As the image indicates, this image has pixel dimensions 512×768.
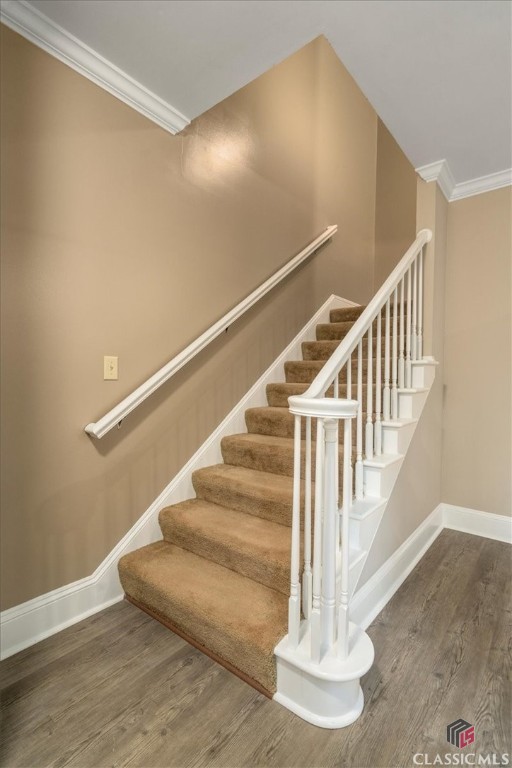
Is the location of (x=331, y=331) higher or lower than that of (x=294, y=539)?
higher

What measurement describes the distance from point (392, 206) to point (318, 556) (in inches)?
158

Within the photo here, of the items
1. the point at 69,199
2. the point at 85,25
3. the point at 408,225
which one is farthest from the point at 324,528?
the point at 408,225

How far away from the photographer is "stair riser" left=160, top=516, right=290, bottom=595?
1.59m

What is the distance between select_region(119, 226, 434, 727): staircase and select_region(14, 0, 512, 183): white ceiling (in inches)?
29.4

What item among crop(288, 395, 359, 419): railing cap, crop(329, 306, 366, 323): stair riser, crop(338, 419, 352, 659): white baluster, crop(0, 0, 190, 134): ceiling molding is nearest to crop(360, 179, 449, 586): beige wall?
crop(338, 419, 352, 659): white baluster

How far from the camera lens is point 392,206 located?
165 inches

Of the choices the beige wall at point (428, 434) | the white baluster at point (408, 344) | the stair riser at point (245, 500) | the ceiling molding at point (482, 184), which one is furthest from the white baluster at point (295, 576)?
the ceiling molding at point (482, 184)

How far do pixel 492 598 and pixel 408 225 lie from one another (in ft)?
11.2

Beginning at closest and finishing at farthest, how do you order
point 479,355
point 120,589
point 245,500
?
point 120,589, point 245,500, point 479,355

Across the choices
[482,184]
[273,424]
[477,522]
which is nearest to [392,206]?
[482,184]

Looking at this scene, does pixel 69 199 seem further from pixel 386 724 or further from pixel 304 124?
pixel 304 124

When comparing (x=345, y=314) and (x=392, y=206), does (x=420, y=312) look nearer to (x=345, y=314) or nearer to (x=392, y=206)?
(x=345, y=314)

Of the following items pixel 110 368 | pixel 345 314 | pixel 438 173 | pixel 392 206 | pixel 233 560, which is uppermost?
pixel 392 206

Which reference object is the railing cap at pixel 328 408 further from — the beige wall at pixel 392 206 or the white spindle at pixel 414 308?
the beige wall at pixel 392 206
